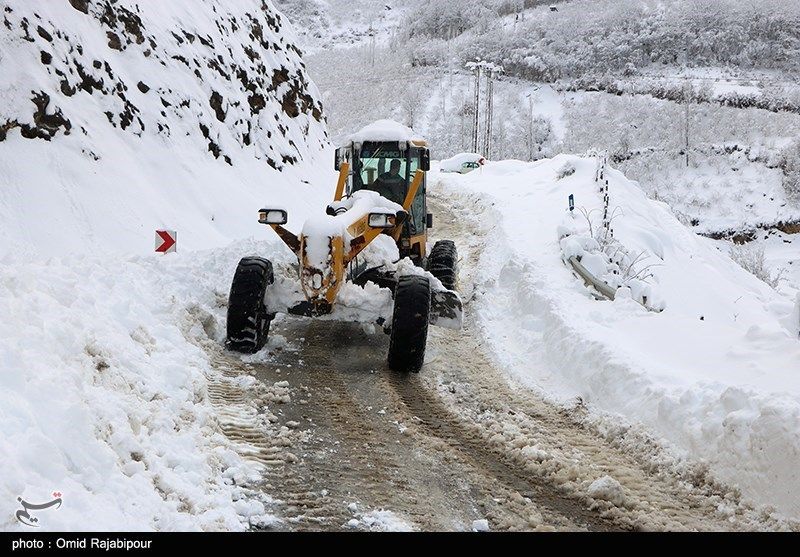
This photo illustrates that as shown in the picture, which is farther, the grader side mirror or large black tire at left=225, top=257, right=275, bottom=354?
the grader side mirror

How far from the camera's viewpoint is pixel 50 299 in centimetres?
478

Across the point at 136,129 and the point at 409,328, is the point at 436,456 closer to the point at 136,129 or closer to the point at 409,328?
the point at 409,328

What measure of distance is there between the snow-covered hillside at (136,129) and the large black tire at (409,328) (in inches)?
159

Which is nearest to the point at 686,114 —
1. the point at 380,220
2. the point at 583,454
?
the point at 380,220

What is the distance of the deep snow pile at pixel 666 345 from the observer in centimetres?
434

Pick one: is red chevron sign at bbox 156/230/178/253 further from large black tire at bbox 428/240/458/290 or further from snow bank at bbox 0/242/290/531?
large black tire at bbox 428/240/458/290

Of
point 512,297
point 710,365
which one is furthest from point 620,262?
point 710,365

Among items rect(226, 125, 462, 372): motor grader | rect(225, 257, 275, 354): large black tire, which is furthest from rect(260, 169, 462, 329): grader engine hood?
rect(225, 257, 275, 354): large black tire

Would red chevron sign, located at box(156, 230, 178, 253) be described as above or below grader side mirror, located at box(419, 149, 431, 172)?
below

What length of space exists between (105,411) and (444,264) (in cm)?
665

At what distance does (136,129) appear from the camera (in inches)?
442
